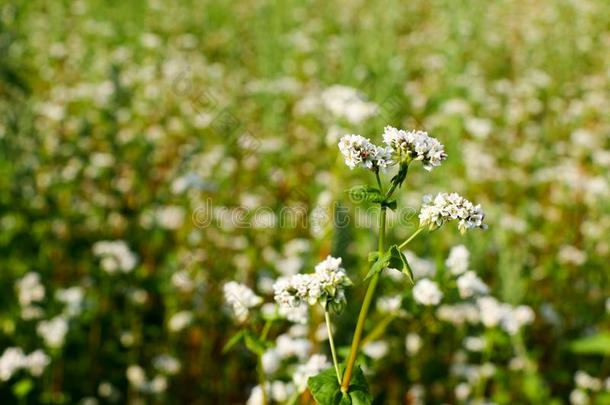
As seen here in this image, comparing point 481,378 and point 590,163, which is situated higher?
point 590,163

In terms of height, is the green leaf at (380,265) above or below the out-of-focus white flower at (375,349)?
below

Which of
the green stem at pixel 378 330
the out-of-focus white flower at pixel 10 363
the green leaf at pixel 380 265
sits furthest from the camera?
the out-of-focus white flower at pixel 10 363

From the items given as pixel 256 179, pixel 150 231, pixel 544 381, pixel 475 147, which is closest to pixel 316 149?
pixel 256 179

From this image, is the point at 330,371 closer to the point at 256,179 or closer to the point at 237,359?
the point at 237,359

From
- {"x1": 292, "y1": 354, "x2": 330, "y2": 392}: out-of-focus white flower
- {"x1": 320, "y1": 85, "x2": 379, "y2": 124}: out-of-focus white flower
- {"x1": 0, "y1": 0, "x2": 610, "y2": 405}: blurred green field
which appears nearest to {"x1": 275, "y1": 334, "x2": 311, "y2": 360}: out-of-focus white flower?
{"x1": 0, "y1": 0, "x2": 610, "y2": 405}: blurred green field

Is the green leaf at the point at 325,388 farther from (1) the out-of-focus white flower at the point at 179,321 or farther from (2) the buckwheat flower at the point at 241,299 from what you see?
(1) the out-of-focus white flower at the point at 179,321

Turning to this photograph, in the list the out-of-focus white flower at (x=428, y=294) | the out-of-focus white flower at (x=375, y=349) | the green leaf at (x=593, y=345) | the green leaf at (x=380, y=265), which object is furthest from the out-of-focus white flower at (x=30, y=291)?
the green leaf at (x=593, y=345)
